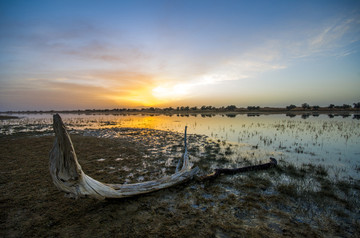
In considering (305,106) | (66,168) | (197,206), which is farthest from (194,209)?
(305,106)

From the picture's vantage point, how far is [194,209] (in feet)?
14.2

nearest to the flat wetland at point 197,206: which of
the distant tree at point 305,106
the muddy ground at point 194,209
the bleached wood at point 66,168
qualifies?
the muddy ground at point 194,209

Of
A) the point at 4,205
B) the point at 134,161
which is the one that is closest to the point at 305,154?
the point at 134,161

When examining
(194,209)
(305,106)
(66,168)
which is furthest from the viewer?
(305,106)

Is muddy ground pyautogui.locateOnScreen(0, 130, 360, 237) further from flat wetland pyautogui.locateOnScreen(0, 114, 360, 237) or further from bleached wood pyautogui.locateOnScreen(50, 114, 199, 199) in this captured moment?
bleached wood pyautogui.locateOnScreen(50, 114, 199, 199)

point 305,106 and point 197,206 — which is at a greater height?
point 305,106

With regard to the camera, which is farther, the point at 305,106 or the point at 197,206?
the point at 305,106

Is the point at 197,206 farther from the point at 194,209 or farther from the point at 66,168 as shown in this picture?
the point at 66,168

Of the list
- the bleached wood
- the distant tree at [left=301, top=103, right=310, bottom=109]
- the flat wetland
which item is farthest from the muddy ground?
the distant tree at [left=301, top=103, right=310, bottom=109]

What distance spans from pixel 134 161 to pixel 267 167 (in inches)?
277

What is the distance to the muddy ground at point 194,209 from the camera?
3.47 m

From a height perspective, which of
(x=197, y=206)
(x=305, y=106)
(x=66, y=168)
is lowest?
(x=197, y=206)

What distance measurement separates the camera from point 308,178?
6.39m

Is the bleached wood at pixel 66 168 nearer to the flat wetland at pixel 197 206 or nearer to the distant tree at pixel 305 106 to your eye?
the flat wetland at pixel 197 206
